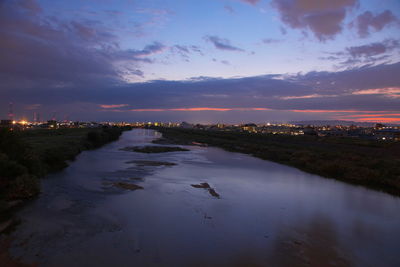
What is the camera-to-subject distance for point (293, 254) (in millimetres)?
8188

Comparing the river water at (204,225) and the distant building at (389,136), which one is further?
the distant building at (389,136)

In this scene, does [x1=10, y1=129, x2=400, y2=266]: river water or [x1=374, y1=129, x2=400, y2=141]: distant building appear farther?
[x1=374, y1=129, x2=400, y2=141]: distant building

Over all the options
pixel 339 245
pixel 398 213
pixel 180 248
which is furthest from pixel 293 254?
pixel 398 213

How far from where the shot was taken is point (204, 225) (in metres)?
10.4

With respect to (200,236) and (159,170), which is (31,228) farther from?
(159,170)

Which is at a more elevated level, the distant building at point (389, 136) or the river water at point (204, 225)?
the distant building at point (389, 136)

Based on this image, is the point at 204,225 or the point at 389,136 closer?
the point at 204,225

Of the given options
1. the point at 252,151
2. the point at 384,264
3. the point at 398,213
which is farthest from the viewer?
the point at 252,151

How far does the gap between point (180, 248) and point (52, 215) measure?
5.66 metres

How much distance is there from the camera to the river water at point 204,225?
7934 millimetres

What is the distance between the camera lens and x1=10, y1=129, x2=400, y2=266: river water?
7934 mm

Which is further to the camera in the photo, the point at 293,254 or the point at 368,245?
the point at 368,245

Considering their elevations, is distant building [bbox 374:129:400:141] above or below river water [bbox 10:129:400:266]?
above

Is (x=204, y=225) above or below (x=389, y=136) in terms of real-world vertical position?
below
